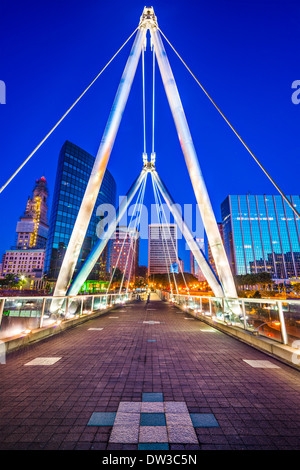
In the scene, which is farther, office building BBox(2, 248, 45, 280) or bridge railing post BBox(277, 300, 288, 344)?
office building BBox(2, 248, 45, 280)

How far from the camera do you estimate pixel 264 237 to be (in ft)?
403

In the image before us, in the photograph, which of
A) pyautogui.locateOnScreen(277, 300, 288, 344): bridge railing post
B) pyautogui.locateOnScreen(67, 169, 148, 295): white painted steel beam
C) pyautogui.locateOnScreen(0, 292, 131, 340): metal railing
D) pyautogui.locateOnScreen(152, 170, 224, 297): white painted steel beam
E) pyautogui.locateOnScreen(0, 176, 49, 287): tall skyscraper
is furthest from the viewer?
pyautogui.locateOnScreen(0, 176, 49, 287): tall skyscraper

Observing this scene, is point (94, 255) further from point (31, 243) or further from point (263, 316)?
point (31, 243)

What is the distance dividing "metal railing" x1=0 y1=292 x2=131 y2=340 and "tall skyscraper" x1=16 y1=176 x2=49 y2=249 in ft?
565

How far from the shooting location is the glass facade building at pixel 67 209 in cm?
6438

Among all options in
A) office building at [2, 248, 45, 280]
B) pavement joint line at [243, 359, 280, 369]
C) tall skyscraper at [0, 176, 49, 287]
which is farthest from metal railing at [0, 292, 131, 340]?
office building at [2, 248, 45, 280]

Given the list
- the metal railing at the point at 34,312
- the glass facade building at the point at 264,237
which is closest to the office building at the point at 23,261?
the glass facade building at the point at 264,237

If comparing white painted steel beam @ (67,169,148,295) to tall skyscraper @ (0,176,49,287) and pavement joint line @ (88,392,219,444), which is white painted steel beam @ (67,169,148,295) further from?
tall skyscraper @ (0,176,49,287)

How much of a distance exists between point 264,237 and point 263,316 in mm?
130798

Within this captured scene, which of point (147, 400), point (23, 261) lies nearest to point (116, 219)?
point (147, 400)

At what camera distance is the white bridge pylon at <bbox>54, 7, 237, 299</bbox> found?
1179 cm
